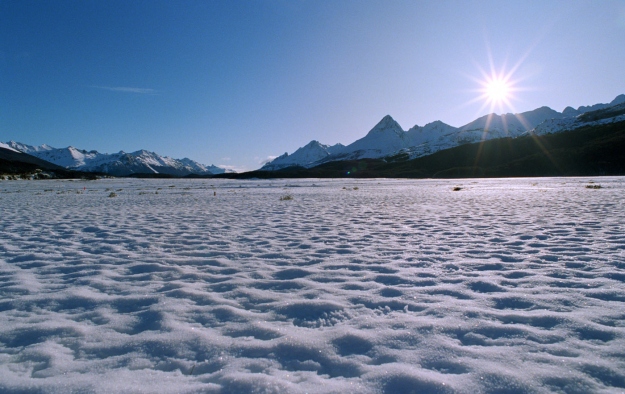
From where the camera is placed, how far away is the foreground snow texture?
277cm

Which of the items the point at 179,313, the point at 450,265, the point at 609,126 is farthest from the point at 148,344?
the point at 609,126

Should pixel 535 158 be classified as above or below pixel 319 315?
above

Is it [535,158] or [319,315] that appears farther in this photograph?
[535,158]

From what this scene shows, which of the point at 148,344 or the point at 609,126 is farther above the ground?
the point at 609,126

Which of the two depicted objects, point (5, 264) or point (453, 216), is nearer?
point (5, 264)

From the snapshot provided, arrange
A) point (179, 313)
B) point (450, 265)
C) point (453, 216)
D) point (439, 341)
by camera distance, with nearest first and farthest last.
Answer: point (439, 341) < point (179, 313) < point (450, 265) < point (453, 216)

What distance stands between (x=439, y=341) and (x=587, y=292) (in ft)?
8.91

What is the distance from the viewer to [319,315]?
13.1 feet

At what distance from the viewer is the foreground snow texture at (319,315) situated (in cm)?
277

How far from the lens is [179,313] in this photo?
407cm

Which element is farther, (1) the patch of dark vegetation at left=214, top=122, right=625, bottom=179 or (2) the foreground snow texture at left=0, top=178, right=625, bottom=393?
(1) the patch of dark vegetation at left=214, top=122, right=625, bottom=179

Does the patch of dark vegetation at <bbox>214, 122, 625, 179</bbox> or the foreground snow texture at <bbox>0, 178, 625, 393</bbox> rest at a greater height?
the patch of dark vegetation at <bbox>214, 122, 625, 179</bbox>

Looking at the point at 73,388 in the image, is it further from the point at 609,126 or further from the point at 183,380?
the point at 609,126

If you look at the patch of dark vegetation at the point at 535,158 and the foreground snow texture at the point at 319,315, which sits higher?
the patch of dark vegetation at the point at 535,158
